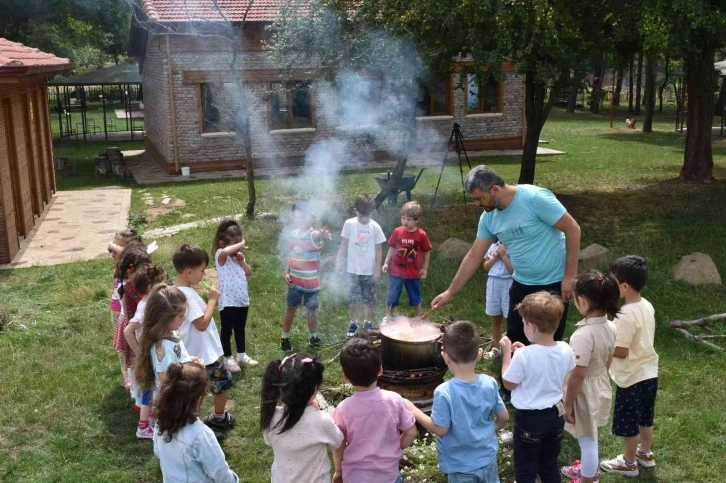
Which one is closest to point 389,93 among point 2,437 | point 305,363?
point 2,437

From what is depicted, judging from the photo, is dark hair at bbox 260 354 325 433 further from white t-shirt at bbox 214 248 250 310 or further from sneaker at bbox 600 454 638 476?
white t-shirt at bbox 214 248 250 310

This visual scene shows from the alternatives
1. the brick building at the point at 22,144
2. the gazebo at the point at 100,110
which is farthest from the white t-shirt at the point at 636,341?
the gazebo at the point at 100,110

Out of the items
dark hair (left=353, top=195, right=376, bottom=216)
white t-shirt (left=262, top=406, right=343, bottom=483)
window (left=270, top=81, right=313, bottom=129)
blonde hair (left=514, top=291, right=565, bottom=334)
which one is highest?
window (left=270, top=81, right=313, bottom=129)

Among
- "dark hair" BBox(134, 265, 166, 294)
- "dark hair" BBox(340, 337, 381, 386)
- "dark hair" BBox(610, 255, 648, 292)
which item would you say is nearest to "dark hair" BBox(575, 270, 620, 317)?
"dark hair" BBox(610, 255, 648, 292)

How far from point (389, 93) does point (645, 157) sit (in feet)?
36.9

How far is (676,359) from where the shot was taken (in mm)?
6527

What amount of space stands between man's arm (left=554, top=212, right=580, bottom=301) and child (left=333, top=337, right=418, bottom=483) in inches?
75.7

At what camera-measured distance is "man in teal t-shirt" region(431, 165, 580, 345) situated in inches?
194

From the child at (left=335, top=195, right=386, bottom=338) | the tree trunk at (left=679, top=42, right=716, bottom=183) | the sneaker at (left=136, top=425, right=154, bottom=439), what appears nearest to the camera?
the sneaker at (left=136, top=425, right=154, bottom=439)

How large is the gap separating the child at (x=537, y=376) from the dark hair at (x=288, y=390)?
3.60 ft

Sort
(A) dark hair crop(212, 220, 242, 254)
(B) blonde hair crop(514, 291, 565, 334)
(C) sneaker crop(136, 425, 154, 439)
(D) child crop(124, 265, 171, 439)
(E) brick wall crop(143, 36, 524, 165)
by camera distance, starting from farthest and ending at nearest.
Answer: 1. (E) brick wall crop(143, 36, 524, 165)
2. (A) dark hair crop(212, 220, 242, 254)
3. (C) sneaker crop(136, 425, 154, 439)
4. (D) child crop(124, 265, 171, 439)
5. (B) blonde hair crop(514, 291, 565, 334)

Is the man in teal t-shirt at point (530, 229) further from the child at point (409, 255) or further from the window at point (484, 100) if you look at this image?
the window at point (484, 100)

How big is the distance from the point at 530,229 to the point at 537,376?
4.65ft

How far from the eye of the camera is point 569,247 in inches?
197
